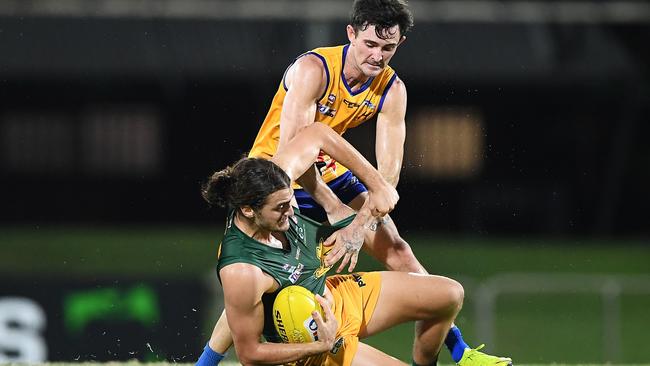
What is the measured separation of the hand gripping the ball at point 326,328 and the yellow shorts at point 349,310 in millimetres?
133

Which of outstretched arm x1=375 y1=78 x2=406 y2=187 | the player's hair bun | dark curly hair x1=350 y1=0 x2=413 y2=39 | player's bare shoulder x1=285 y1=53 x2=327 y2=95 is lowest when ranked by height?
the player's hair bun

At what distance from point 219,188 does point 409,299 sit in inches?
43.8

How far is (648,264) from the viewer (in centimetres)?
2120

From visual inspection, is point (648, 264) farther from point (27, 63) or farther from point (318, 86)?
point (318, 86)

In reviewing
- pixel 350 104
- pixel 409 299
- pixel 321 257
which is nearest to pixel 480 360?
pixel 409 299

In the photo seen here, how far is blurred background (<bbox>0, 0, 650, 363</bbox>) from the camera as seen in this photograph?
74.3 feet

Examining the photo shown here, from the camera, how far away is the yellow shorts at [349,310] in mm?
5797

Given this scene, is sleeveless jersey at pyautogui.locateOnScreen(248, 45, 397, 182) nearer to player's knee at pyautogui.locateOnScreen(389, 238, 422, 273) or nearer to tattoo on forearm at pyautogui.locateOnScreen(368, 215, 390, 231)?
tattoo on forearm at pyautogui.locateOnScreen(368, 215, 390, 231)

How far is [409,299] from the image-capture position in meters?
6.13

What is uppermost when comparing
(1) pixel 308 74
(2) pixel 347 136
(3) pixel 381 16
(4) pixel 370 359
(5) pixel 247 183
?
(3) pixel 381 16

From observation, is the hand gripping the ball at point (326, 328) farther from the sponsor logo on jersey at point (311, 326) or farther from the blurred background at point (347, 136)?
the blurred background at point (347, 136)

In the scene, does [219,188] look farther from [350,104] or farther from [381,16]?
[381,16]

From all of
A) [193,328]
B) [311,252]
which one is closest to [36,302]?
[193,328]

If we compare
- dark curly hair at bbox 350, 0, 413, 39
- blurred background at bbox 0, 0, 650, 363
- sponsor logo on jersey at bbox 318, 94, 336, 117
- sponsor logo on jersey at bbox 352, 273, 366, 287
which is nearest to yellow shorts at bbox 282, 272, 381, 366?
sponsor logo on jersey at bbox 352, 273, 366, 287
